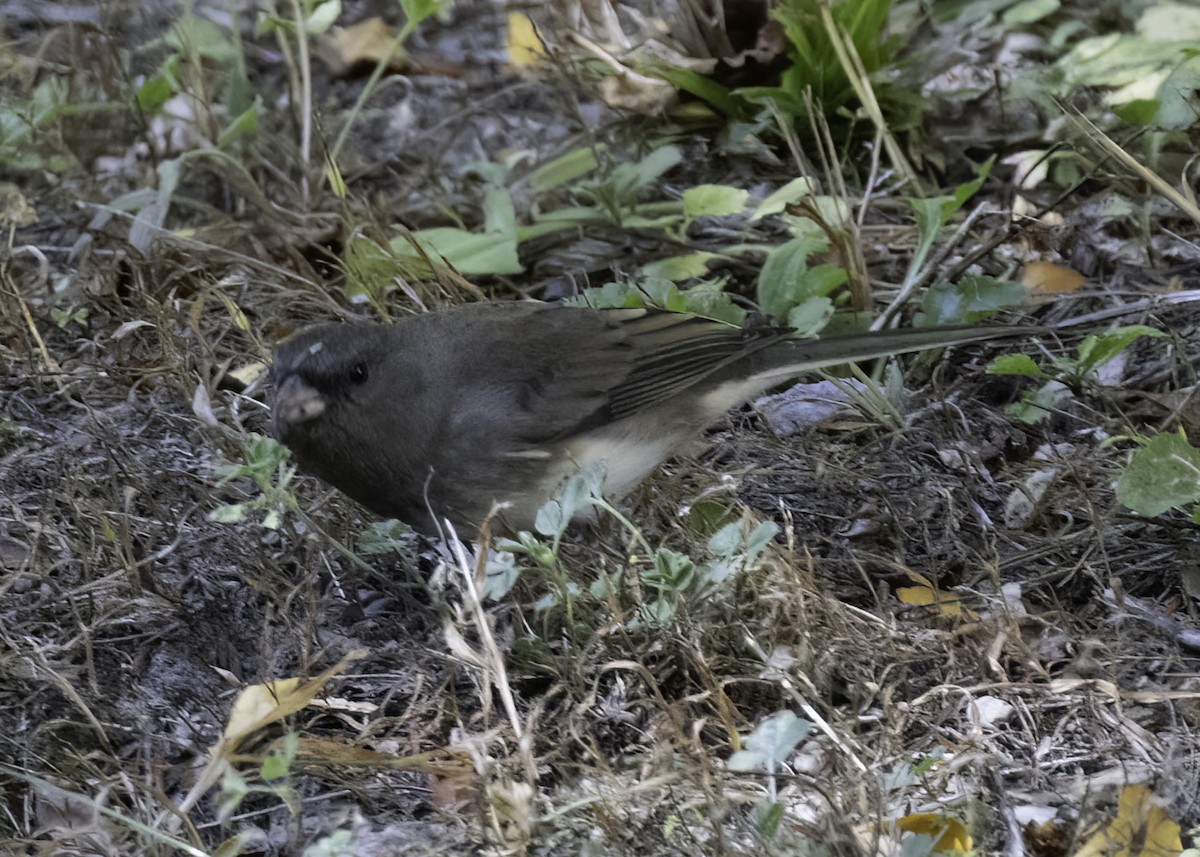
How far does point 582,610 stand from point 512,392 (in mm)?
539

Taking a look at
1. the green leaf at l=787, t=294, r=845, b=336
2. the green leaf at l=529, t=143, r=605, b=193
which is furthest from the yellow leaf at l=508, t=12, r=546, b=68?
the green leaf at l=787, t=294, r=845, b=336

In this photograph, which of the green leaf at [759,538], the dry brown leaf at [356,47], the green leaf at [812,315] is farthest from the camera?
the dry brown leaf at [356,47]

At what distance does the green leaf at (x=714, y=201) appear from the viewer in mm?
3561

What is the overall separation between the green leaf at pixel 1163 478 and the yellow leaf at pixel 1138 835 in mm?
709

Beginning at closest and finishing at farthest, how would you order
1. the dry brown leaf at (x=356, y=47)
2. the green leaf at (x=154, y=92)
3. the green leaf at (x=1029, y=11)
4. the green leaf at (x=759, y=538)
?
1. the green leaf at (x=759, y=538)
2. the green leaf at (x=154, y=92)
3. the green leaf at (x=1029, y=11)
4. the dry brown leaf at (x=356, y=47)

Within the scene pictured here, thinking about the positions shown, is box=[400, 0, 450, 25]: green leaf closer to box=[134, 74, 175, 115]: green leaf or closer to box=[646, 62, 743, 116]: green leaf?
box=[646, 62, 743, 116]: green leaf

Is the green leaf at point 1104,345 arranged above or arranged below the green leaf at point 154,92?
below

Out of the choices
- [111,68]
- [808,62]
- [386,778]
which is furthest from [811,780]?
[111,68]

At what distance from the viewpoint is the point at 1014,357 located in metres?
2.91

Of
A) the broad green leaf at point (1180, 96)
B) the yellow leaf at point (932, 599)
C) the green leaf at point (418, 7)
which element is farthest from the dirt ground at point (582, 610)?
the green leaf at point (418, 7)

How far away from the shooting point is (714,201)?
3.58 metres

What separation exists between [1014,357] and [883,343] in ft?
0.93

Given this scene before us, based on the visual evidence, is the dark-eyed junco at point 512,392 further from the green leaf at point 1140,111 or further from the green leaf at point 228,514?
the green leaf at point 1140,111

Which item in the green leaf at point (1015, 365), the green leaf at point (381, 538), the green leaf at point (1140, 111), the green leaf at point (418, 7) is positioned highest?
the green leaf at point (418, 7)
